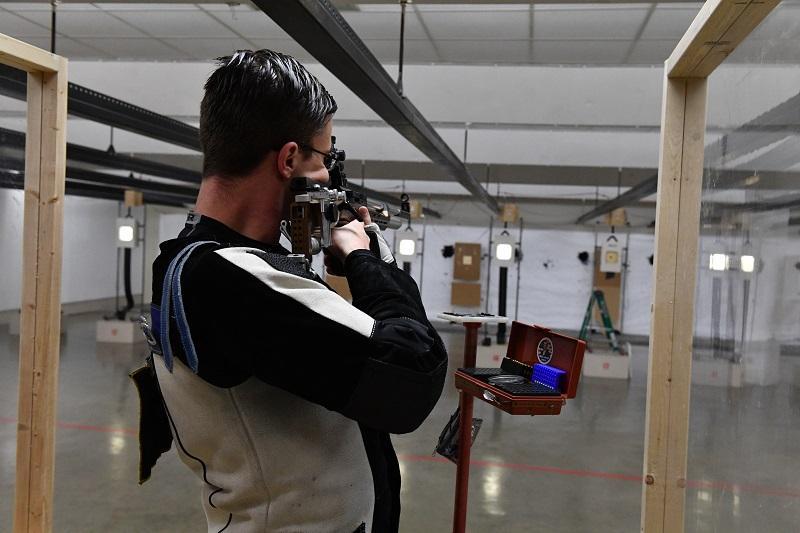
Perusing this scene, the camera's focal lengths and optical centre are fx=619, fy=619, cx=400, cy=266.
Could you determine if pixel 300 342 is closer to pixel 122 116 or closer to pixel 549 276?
pixel 122 116

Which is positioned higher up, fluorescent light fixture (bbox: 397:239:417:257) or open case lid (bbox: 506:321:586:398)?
fluorescent light fixture (bbox: 397:239:417:257)

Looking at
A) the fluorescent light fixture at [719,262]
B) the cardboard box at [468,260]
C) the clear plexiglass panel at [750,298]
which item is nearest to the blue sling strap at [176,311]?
the clear plexiglass panel at [750,298]

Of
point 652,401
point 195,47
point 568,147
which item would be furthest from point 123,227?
point 652,401

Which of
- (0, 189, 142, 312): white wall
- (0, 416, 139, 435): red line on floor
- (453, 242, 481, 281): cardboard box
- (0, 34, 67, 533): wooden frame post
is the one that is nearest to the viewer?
(0, 34, 67, 533): wooden frame post

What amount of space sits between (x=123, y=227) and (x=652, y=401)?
28.6ft

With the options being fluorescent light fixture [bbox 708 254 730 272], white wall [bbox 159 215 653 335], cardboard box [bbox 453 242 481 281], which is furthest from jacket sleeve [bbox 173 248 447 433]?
cardboard box [bbox 453 242 481 281]

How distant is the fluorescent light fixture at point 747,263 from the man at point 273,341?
649 millimetres

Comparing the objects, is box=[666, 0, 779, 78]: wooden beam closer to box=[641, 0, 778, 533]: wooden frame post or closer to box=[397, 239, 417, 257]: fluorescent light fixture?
box=[641, 0, 778, 533]: wooden frame post

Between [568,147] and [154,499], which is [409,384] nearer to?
[154,499]

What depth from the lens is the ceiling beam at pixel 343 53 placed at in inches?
66.8

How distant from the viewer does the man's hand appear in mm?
1028

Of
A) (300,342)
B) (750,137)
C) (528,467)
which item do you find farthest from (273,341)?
(528,467)

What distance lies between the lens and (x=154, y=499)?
132 inches

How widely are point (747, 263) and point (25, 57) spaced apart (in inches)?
73.7
